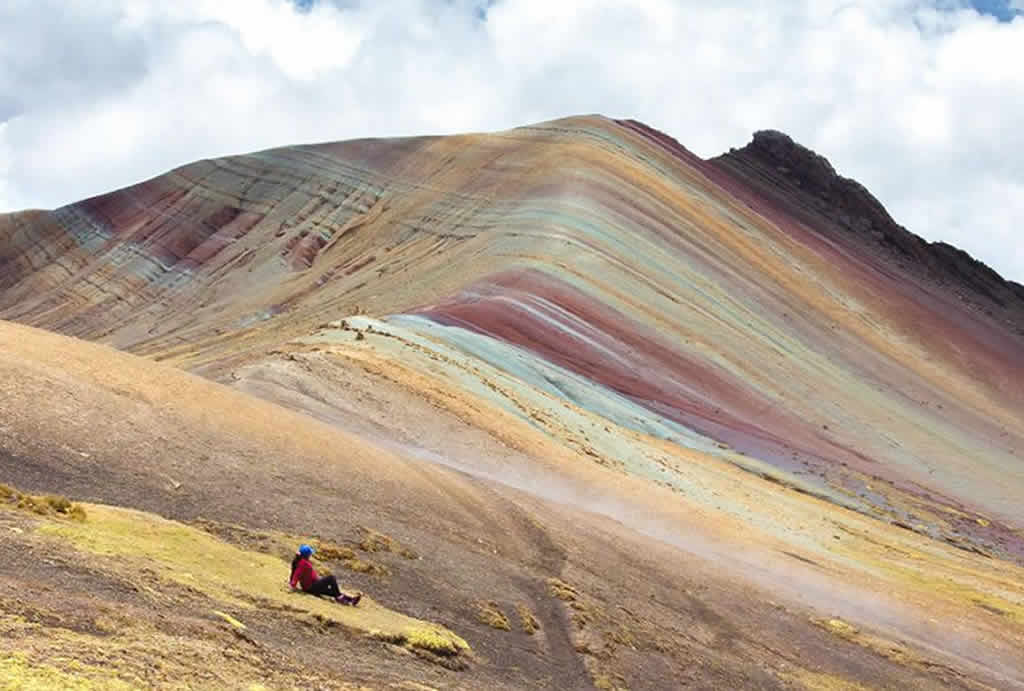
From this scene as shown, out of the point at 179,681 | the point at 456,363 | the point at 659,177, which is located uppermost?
the point at 659,177

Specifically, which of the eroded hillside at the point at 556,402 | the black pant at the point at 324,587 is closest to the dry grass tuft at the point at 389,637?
the eroded hillside at the point at 556,402

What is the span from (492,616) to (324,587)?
8.95 ft

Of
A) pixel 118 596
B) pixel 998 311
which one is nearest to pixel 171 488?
pixel 118 596

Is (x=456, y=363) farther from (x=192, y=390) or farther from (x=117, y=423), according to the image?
(x=117, y=423)

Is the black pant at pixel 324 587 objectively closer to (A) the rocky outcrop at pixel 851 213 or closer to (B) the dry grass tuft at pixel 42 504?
(B) the dry grass tuft at pixel 42 504

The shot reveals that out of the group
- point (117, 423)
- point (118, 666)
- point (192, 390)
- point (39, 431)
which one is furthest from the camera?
point (192, 390)

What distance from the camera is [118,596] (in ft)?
33.5

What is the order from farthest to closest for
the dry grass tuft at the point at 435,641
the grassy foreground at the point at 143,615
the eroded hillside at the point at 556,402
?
the eroded hillside at the point at 556,402 < the dry grass tuft at the point at 435,641 < the grassy foreground at the point at 143,615

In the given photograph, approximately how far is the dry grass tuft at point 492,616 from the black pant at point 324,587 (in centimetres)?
236

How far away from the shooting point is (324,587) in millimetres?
12359

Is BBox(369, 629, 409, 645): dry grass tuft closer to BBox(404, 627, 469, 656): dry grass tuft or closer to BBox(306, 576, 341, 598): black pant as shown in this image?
BBox(404, 627, 469, 656): dry grass tuft

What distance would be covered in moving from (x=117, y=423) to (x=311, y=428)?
13.5 ft

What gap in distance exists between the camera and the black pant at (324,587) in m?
12.3

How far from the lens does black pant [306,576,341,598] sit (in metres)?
12.3
